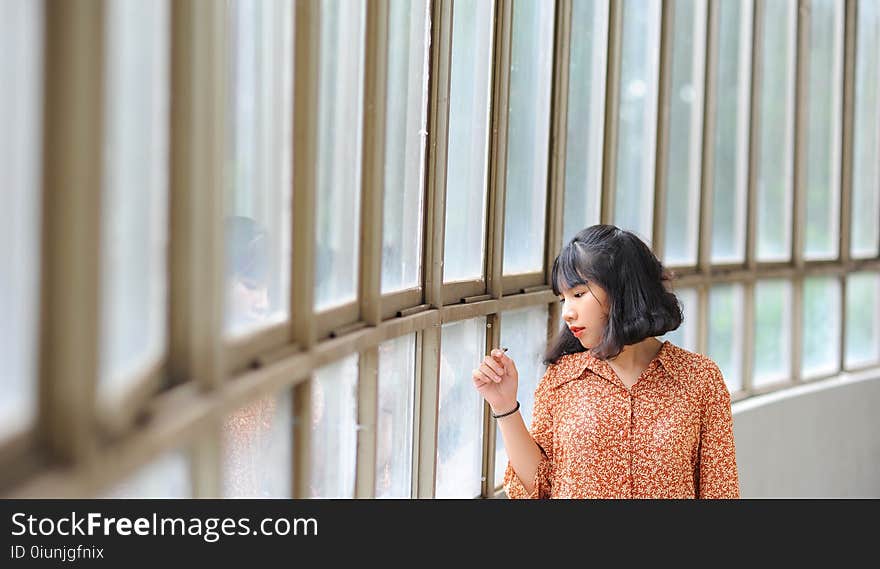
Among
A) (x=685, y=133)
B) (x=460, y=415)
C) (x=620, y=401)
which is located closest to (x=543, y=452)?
(x=620, y=401)

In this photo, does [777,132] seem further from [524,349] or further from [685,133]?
[524,349]

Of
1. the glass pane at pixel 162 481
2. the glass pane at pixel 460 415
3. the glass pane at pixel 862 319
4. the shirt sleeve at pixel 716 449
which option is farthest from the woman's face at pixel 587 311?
the glass pane at pixel 862 319

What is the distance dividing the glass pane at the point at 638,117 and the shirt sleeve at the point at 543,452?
2.69m

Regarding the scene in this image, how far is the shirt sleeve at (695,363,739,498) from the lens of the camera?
2869 millimetres

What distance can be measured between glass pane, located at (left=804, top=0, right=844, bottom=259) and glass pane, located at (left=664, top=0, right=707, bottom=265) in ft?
4.93

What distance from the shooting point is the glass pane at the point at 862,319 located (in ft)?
27.0

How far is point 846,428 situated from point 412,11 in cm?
582

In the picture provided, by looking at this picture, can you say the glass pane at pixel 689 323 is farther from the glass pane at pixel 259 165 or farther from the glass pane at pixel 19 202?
the glass pane at pixel 19 202

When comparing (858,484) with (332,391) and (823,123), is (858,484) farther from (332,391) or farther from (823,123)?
(332,391)

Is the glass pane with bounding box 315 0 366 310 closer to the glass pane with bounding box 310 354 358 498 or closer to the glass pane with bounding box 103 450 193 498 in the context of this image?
the glass pane with bounding box 310 354 358 498

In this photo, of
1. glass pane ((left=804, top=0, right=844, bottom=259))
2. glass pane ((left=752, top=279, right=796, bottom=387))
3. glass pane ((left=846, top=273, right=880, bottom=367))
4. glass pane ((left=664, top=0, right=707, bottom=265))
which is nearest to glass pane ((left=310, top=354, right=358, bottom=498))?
glass pane ((left=664, top=0, right=707, bottom=265))

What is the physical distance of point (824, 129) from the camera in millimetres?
7824

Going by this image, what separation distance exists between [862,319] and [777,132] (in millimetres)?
1913
